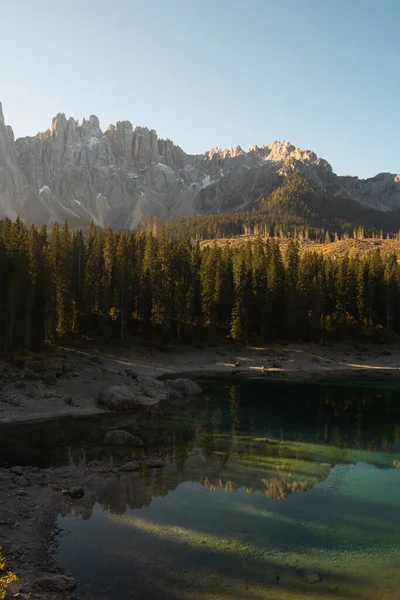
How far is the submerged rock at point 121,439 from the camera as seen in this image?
32.6m

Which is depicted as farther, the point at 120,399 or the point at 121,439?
the point at 120,399

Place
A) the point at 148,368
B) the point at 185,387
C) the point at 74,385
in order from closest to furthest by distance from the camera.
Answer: the point at 74,385 → the point at 185,387 → the point at 148,368

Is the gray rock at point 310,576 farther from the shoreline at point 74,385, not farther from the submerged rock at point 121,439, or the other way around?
the submerged rock at point 121,439

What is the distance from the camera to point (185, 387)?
54.8 m

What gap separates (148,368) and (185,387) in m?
17.5

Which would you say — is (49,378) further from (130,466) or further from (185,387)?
(130,466)

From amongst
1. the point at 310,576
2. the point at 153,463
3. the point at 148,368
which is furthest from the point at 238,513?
the point at 148,368

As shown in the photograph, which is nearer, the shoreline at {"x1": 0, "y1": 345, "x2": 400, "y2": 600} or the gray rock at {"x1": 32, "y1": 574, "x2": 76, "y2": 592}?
the gray rock at {"x1": 32, "y1": 574, "x2": 76, "y2": 592}

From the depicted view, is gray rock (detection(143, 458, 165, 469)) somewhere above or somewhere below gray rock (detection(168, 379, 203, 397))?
above

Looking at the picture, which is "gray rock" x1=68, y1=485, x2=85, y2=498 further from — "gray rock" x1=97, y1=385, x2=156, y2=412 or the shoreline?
"gray rock" x1=97, y1=385, x2=156, y2=412

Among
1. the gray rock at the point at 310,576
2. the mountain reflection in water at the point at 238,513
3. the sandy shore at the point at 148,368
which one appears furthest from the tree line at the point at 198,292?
the gray rock at the point at 310,576

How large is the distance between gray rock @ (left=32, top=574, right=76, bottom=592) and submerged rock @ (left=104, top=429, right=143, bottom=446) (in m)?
17.5

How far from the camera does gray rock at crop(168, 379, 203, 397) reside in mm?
54062

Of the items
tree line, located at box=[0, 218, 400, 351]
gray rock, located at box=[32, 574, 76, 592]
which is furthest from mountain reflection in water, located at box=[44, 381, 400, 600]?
tree line, located at box=[0, 218, 400, 351]
